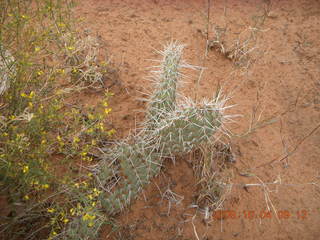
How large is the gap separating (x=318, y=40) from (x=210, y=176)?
208cm

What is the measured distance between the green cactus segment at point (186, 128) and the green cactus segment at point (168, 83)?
0.58ft

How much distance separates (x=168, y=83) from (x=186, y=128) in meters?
0.36

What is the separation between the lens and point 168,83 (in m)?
2.02

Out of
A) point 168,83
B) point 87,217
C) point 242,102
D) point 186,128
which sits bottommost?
point 242,102

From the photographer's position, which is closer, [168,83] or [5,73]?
[5,73]

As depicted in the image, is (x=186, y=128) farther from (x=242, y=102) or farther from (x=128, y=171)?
(x=242, y=102)

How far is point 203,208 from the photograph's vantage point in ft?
6.71

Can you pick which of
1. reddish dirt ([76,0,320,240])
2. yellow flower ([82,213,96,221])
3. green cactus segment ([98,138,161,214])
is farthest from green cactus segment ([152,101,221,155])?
yellow flower ([82,213,96,221])

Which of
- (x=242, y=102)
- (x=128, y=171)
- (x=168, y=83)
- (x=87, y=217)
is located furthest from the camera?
(x=242, y=102)

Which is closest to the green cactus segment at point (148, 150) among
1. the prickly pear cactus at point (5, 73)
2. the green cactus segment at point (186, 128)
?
the green cactus segment at point (186, 128)

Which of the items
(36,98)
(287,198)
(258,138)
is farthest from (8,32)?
(287,198)

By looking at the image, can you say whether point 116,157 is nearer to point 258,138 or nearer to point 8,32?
point 8,32

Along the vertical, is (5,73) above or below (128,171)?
above

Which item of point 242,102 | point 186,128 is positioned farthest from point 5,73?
point 242,102
